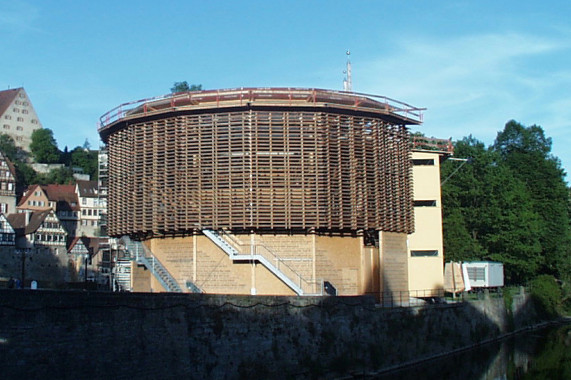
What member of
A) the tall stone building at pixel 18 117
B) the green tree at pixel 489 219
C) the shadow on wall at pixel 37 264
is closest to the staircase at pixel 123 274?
the green tree at pixel 489 219

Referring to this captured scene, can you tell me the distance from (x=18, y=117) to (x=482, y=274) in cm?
12470

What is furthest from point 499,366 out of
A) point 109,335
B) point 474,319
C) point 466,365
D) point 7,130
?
point 7,130

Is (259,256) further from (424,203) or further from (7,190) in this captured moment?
(7,190)

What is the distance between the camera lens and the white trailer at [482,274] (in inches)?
2178

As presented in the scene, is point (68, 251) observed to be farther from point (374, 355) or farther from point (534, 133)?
point (374, 355)

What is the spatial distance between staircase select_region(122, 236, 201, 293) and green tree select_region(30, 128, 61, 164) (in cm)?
11420

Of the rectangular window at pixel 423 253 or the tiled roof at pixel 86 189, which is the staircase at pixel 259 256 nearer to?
the rectangular window at pixel 423 253

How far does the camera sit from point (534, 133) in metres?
86.5

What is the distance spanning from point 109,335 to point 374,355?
15466 mm

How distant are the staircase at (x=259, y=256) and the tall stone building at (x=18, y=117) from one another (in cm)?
12602

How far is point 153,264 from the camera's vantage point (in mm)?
39125

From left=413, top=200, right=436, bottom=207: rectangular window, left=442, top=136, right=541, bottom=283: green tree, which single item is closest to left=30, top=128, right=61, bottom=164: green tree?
left=442, top=136, right=541, bottom=283: green tree

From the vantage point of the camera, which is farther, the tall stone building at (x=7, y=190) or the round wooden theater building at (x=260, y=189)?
the tall stone building at (x=7, y=190)

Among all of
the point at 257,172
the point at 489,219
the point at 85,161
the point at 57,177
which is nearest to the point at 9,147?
the point at 57,177
